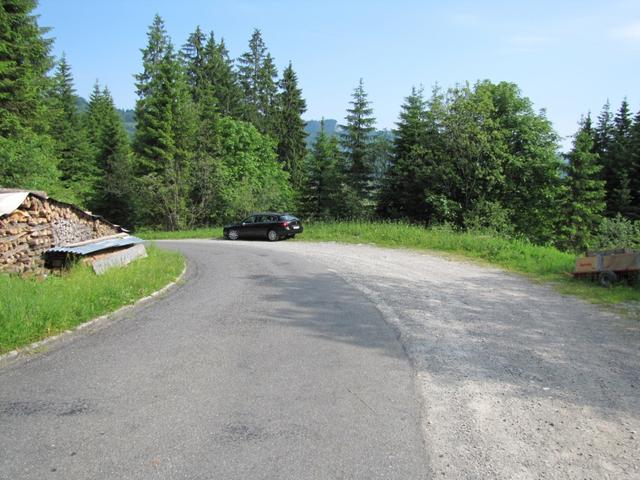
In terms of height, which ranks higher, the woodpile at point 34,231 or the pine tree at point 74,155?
the pine tree at point 74,155

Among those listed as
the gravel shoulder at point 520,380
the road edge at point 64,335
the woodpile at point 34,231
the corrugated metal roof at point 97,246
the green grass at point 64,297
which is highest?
the woodpile at point 34,231

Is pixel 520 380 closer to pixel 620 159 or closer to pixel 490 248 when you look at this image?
pixel 490 248

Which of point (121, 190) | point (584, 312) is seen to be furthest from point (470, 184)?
point (121, 190)

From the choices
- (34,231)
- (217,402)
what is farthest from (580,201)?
(217,402)

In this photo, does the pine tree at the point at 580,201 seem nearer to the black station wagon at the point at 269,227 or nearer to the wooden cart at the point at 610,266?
the black station wagon at the point at 269,227

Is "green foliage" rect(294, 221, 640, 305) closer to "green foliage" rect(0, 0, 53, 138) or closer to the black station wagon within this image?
the black station wagon

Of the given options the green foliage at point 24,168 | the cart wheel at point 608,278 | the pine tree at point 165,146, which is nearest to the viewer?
the cart wheel at point 608,278

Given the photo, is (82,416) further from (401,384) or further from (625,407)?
(625,407)

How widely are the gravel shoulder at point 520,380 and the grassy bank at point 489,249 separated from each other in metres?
1.23

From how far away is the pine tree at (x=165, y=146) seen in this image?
40562 mm

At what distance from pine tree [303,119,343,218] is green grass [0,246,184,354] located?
31140 millimetres

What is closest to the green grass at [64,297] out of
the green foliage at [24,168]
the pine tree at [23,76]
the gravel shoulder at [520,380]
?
the gravel shoulder at [520,380]

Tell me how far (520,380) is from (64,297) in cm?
709

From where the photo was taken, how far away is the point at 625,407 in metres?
4.50
